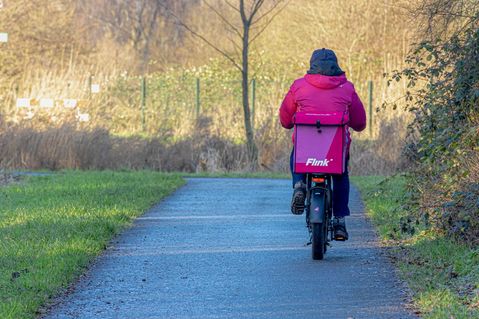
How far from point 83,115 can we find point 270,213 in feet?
38.4

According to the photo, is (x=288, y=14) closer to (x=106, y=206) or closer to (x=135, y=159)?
(x=135, y=159)

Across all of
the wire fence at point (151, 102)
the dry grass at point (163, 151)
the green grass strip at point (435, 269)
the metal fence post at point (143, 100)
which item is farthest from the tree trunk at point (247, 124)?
the green grass strip at point (435, 269)

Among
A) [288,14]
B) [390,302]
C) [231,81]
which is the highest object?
[288,14]

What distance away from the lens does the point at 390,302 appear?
759 cm

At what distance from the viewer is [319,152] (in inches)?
365

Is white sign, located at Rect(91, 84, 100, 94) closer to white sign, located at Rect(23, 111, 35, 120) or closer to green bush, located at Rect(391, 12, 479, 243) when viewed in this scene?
white sign, located at Rect(23, 111, 35, 120)

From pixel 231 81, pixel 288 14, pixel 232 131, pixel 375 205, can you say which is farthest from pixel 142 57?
pixel 375 205

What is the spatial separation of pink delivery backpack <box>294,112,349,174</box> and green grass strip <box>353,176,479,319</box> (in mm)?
961

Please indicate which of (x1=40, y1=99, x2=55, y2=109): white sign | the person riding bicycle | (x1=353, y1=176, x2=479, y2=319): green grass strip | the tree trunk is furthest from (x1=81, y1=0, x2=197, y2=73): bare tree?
the person riding bicycle

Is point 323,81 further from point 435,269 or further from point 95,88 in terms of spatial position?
point 95,88

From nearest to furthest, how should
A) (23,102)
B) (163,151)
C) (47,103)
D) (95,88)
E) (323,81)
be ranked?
(323,81)
(163,151)
(47,103)
(23,102)
(95,88)

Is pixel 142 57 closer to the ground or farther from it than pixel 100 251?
A: farther from it

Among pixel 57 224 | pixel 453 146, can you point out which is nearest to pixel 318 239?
pixel 453 146

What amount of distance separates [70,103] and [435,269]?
16499mm
